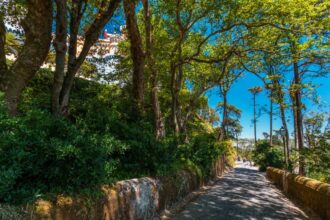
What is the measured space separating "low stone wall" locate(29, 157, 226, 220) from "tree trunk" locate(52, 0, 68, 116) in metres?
2.37

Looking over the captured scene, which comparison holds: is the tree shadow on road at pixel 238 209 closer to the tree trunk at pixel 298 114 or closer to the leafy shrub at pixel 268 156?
the tree trunk at pixel 298 114

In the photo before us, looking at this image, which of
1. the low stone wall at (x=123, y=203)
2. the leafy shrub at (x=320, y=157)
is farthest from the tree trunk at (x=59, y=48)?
the leafy shrub at (x=320, y=157)

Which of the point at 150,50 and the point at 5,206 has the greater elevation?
the point at 150,50

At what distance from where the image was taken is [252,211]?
7.25m

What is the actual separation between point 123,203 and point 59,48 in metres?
3.37

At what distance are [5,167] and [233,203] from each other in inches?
271

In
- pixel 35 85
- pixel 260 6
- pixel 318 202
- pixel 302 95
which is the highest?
pixel 260 6

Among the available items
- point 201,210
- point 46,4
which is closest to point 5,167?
point 46,4

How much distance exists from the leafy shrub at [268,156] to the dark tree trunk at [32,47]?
956 inches

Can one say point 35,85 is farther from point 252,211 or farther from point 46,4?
point 252,211

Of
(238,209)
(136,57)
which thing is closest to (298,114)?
(238,209)

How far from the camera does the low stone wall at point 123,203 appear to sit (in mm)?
3207

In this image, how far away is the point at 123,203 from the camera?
15.5 ft

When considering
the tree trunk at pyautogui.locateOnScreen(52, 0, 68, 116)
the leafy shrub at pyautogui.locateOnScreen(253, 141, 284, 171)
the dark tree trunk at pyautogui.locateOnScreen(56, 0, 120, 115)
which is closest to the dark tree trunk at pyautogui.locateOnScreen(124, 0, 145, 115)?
the dark tree trunk at pyautogui.locateOnScreen(56, 0, 120, 115)
